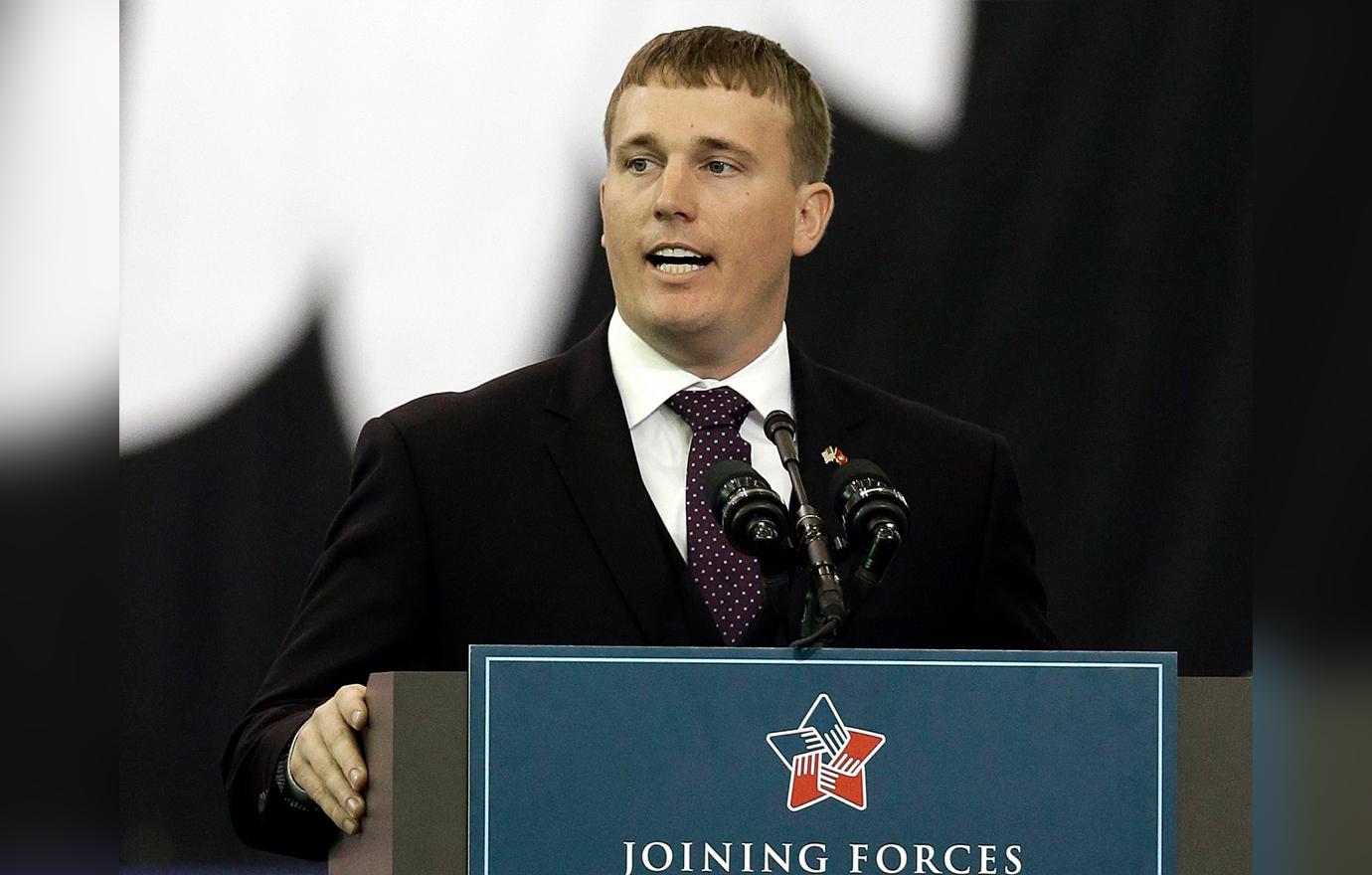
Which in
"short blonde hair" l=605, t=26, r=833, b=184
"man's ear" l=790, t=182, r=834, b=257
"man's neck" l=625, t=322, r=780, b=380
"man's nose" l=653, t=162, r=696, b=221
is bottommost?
"man's neck" l=625, t=322, r=780, b=380

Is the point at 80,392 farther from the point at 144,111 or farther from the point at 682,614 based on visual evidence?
the point at 682,614

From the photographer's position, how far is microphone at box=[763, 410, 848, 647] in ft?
4.97

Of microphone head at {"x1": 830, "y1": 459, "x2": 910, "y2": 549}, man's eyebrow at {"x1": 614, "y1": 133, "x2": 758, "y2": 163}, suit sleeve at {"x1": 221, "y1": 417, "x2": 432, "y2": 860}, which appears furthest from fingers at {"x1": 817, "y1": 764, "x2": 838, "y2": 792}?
man's eyebrow at {"x1": 614, "y1": 133, "x2": 758, "y2": 163}

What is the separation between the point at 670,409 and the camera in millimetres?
2434

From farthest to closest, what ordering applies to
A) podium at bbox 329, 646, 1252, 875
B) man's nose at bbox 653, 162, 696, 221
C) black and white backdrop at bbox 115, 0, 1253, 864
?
1. black and white backdrop at bbox 115, 0, 1253, 864
2. man's nose at bbox 653, 162, 696, 221
3. podium at bbox 329, 646, 1252, 875

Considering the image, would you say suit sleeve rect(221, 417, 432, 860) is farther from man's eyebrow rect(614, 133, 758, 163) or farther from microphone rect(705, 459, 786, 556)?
microphone rect(705, 459, 786, 556)

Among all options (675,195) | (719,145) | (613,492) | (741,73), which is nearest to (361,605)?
(613,492)

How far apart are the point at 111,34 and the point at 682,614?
1.55 meters

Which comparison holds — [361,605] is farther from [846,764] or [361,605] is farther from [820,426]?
[846,764]

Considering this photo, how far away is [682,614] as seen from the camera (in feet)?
7.28

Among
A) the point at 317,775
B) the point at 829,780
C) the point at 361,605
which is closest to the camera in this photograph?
the point at 829,780

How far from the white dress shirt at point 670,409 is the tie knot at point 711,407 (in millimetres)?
13

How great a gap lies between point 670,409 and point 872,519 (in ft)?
2.85

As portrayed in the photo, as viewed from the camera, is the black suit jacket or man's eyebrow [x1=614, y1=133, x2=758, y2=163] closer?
the black suit jacket
